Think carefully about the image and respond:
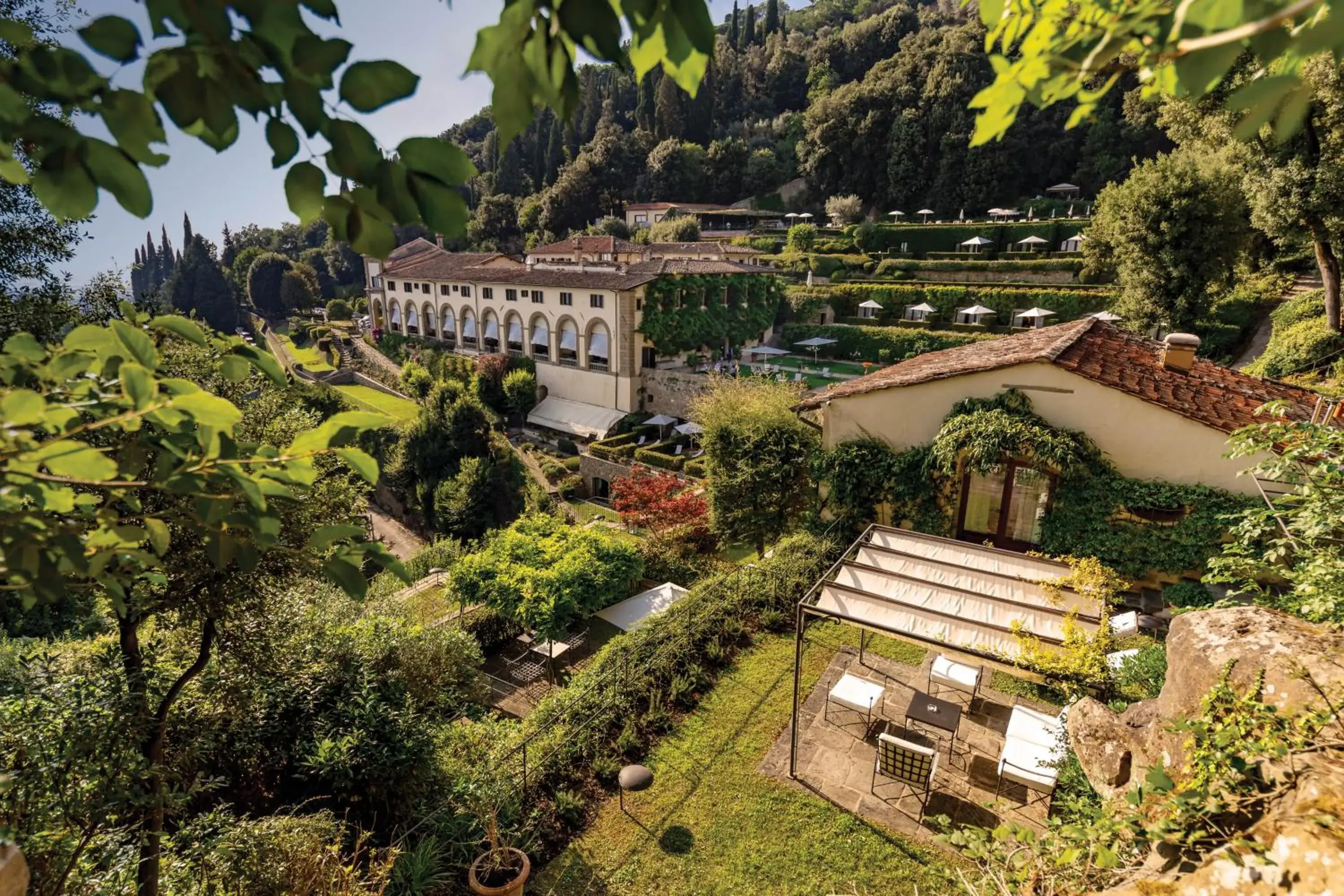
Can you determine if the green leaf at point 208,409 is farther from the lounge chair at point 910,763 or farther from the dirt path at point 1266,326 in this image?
the dirt path at point 1266,326

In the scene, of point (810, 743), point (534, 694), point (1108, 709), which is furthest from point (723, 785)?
point (534, 694)

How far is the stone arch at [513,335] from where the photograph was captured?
1523 inches

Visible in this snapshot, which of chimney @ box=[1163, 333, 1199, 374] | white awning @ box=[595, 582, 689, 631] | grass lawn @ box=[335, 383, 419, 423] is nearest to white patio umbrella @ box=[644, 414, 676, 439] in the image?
grass lawn @ box=[335, 383, 419, 423]

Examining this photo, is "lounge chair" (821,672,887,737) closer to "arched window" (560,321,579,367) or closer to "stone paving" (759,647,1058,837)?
"stone paving" (759,647,1058,837)

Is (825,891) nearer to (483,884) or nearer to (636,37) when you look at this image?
(483,884)

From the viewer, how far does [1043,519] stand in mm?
10773

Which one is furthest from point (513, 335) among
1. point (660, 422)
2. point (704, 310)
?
point (660, 422)

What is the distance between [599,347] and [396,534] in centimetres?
1408

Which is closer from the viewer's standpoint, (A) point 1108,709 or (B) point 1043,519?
(A) point 1108,709

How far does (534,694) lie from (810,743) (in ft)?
21.1

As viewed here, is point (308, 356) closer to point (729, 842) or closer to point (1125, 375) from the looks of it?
point (729, 842)

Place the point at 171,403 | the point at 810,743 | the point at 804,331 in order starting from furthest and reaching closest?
the point at 804,331
the point at 810,743
the point at 171,403

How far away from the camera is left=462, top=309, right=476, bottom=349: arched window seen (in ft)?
140

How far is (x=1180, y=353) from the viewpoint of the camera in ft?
37.3
